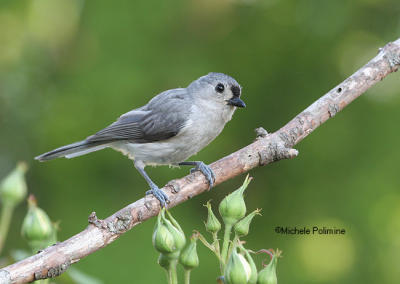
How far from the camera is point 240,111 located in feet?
15.5

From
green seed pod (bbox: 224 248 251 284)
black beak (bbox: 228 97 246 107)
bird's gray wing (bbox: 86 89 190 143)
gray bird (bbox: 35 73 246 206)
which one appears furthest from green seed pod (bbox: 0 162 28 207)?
black beak (bbox: 228 97 246 107)

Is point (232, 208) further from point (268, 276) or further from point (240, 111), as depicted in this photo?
point (240, 111)

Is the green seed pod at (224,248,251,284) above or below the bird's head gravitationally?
below

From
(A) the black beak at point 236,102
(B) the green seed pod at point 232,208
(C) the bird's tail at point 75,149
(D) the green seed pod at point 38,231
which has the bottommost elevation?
(B) the green seed pod at point 232,208

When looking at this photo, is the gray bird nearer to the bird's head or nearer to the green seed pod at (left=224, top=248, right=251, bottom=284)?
the bird's head

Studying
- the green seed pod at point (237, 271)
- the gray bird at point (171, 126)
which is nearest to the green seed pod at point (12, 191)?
the green seed pod at point (237, 271)

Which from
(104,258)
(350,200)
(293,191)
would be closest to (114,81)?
(104,258)

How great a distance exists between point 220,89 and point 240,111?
0.46 m

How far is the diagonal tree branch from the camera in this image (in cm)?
239

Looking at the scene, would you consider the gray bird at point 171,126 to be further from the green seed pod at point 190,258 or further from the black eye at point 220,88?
the green seed pod at point 190,258

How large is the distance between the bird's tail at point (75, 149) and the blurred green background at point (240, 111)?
171 mm

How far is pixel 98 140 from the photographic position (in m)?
4.30

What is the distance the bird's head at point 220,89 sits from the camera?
14.0 feet

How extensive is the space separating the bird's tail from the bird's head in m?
0.99
